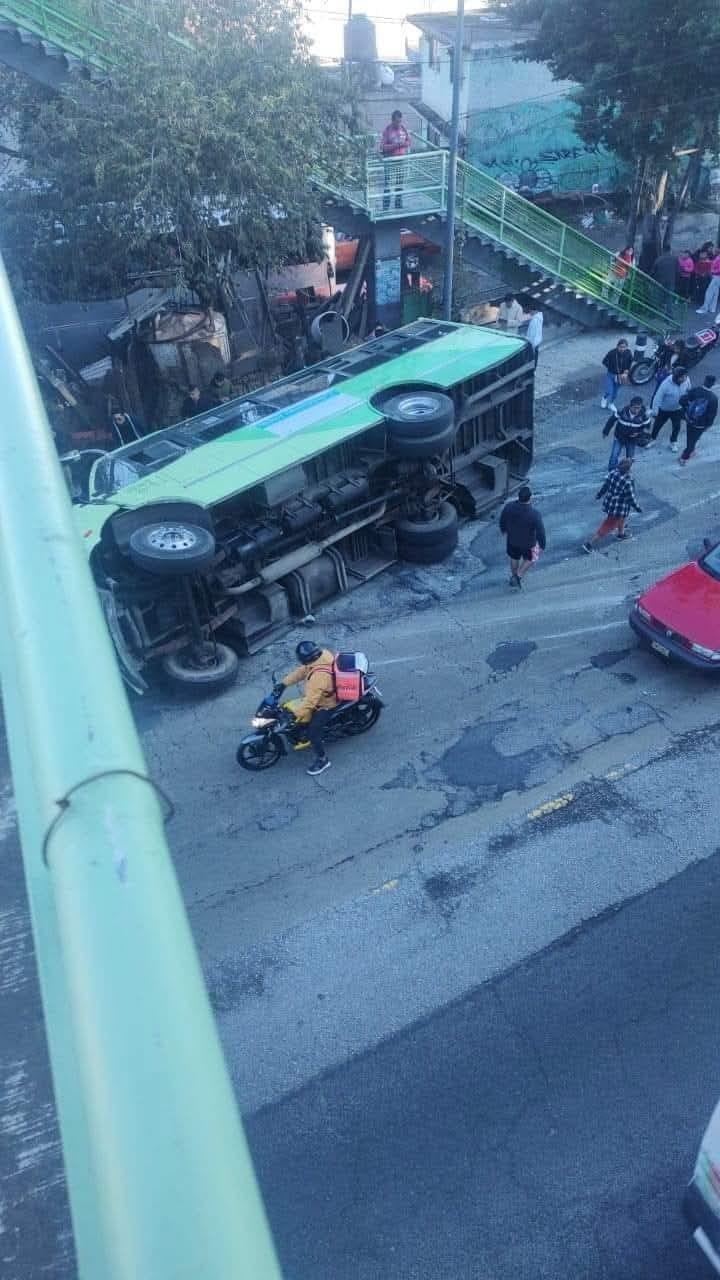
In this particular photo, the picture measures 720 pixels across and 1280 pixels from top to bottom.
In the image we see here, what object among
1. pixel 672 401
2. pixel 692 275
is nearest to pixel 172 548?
pixel 672 401

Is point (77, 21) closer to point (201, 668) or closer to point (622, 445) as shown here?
point (622, 445)

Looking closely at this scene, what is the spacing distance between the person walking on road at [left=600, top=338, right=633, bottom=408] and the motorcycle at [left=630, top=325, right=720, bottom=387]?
0.92 m

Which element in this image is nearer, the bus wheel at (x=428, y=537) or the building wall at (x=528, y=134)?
the bus wheel at (x=428, y=537)

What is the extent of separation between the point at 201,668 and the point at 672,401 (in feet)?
29.3

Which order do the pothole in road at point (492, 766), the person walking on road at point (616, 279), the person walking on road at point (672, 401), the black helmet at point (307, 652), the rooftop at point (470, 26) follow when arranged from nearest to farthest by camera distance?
the black helmet at point (307, 652)
the pothole in road at point (492, 766)
the person walking on road at point (672, 401)
the person walking on road at point (616, 279)
the rooftop at point (470, 26)

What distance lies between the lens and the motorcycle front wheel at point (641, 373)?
56.1ft

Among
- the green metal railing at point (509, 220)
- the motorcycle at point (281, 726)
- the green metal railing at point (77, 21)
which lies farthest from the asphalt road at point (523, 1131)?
the green metal railing at point (77, 21)

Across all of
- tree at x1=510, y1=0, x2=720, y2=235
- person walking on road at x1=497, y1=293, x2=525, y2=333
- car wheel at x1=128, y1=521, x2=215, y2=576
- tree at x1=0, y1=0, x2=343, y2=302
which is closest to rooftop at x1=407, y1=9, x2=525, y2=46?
tree at x1=510, y1=0, x2=720, y2=235

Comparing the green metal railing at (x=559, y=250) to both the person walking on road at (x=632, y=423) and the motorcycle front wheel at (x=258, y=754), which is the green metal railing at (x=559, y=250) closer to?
the person walking on road at (x=632, y=423)

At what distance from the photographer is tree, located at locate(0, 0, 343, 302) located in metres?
12.8

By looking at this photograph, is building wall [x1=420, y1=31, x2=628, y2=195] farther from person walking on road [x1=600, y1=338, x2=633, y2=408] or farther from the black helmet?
the black helmet

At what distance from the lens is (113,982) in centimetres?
139

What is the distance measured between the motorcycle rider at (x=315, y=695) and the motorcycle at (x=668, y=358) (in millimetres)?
11080

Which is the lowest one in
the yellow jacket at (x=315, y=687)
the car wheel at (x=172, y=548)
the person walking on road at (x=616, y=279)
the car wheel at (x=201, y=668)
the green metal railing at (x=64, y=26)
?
the car wheel at (x=201, y=668)
